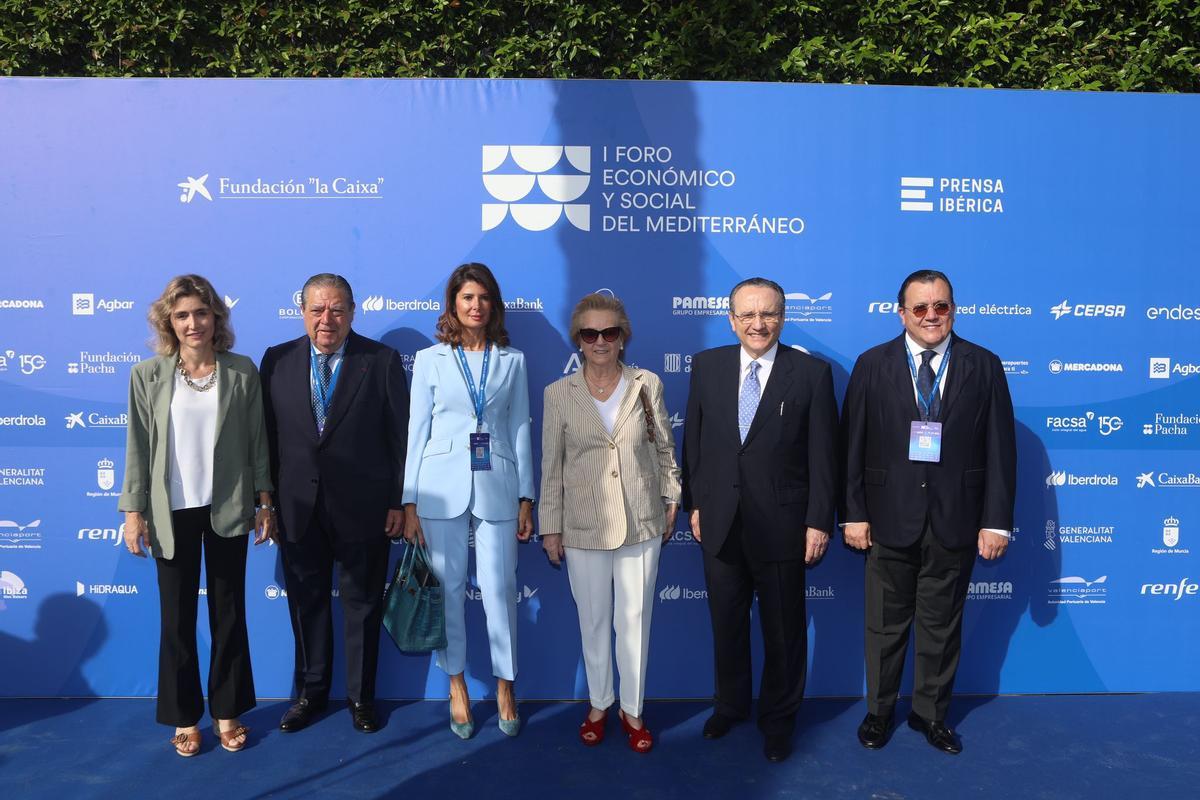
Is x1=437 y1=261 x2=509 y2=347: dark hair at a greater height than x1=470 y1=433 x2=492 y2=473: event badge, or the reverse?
x1=437 y1=261 x2=509 y2=347: dark hair

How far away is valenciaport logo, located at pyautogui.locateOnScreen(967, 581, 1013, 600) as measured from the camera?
384 cm

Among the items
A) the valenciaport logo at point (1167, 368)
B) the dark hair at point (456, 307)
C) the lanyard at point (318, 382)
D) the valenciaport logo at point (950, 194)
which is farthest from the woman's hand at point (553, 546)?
the valenciaport logo at point (1167, 368)

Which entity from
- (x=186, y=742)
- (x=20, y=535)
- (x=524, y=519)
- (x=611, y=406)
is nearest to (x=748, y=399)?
(x=611, y=406)

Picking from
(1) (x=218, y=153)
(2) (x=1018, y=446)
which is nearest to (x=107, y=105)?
(1) (x=218, y=153)

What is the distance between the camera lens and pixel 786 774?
311 cm

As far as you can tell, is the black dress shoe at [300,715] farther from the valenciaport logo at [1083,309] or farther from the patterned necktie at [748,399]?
the valenciaport logo at [1083,309]

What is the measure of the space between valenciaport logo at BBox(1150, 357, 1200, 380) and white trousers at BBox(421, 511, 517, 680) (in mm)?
3146

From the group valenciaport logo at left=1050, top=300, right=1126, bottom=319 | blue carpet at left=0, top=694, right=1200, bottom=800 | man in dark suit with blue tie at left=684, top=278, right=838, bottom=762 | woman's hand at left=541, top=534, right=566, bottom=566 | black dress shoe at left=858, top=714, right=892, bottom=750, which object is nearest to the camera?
blue carpet at left=0, top=694, right=1200, bottom=800

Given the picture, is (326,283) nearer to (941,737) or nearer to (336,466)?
(336,466)

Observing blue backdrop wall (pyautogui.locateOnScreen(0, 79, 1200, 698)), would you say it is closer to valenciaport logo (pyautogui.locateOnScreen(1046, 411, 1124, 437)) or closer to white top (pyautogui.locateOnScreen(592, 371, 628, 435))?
valenciaport logo (pyautogui.locateOnScreen(1046, 411, 1124, 437))

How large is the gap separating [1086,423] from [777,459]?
1796 mm

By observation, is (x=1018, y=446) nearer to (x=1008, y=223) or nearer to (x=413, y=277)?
(x=1008, y=223)

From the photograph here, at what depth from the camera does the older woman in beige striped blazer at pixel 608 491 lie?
3123mm

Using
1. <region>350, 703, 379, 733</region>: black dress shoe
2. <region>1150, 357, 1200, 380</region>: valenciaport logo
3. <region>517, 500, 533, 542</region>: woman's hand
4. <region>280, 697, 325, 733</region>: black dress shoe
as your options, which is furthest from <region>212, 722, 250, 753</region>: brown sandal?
<region>1150, 357, 1200, 380</region>: valenciaport logo
